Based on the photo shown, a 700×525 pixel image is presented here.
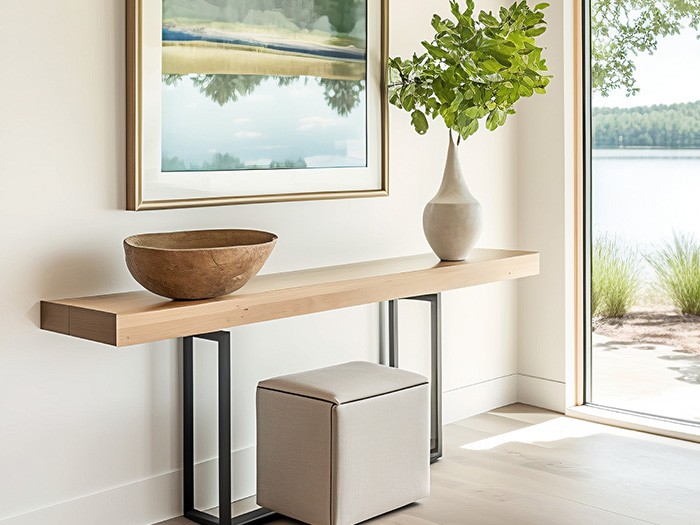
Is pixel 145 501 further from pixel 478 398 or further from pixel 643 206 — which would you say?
pixel 643 206

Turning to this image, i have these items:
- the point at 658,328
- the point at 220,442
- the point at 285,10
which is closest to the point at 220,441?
the point at 220,442

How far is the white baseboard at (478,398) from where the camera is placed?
14.0 feet

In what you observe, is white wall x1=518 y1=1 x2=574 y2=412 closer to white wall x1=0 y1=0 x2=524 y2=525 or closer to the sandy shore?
the sandy shore

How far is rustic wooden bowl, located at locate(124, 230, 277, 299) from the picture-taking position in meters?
2.64

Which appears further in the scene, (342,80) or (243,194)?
(342,80)

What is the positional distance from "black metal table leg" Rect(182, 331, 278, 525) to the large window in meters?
1.92

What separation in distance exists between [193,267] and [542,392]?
7.88 ft

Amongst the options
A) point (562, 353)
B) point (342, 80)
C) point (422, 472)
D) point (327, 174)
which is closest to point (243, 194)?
point (327, 174)

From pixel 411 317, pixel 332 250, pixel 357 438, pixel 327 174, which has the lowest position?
pixel 357 438

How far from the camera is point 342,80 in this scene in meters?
3.58

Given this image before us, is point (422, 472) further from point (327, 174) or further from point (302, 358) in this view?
point (327, 174)

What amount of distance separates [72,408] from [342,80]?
1.56 meters

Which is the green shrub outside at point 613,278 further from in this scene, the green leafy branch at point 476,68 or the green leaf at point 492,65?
the green leaf at point 492,65

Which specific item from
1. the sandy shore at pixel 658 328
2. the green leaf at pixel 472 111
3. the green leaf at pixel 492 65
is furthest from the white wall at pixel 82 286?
the sandy shore at pixel 658 328
